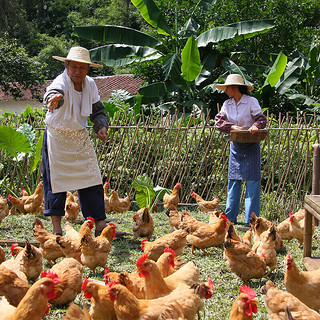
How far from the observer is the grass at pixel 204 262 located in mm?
3570

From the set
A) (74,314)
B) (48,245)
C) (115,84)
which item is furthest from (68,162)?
(115,84)

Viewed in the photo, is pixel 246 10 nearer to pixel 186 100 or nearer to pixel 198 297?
pixel 186 100

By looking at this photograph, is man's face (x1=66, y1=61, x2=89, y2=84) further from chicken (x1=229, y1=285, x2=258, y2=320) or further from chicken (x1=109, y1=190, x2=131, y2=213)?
chicken (x1=229, y1=285, x2=258, y2=320)

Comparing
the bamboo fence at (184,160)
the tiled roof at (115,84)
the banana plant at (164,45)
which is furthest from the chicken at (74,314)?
the tiled roof at (115,84)

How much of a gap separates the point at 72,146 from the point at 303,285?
3.06m

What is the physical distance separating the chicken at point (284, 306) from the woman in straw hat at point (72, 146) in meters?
2.77

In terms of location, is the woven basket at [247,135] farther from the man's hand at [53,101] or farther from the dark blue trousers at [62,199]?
the man's hand at [53,101]

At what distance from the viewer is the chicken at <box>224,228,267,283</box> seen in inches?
158

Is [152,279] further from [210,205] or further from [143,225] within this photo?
[210,205]

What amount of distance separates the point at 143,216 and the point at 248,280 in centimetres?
177

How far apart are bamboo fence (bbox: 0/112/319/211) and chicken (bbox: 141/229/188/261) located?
342 centimetres

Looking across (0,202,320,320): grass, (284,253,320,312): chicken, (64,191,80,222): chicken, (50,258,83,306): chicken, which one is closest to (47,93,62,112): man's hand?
(0,202,320,320): grass

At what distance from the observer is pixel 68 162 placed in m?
5.09

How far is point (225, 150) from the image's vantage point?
7859 mm
